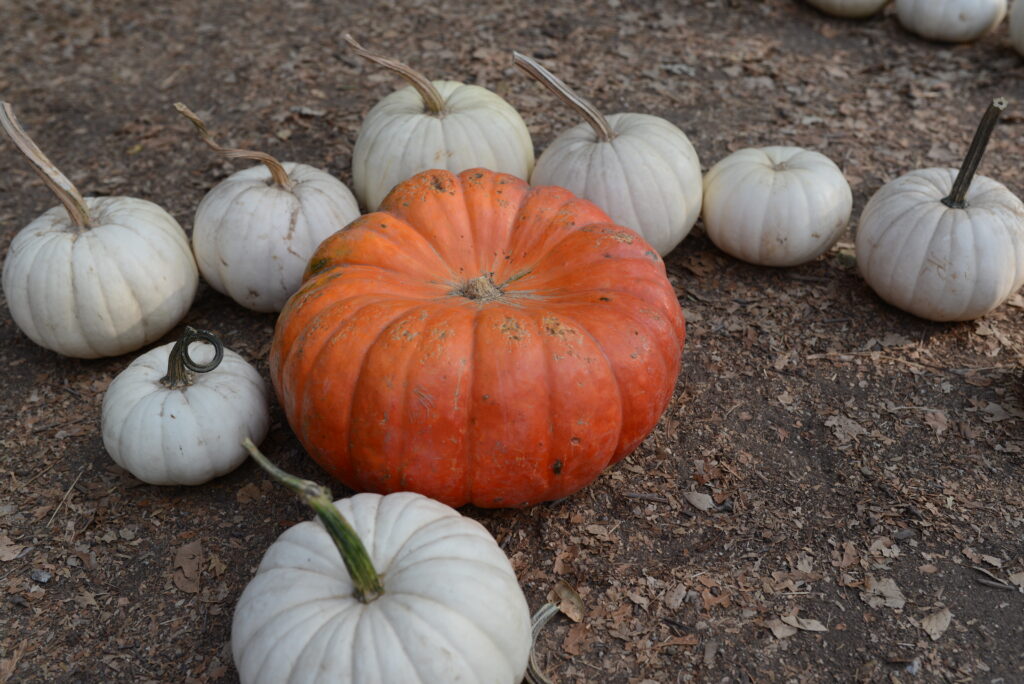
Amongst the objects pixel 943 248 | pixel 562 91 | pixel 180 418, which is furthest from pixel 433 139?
pixel 943 248

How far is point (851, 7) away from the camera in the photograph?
6.46 meters

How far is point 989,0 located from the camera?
20.1ft

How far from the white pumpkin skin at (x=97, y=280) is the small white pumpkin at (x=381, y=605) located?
A: 166 cm

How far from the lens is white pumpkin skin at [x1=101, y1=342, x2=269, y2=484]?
3.31m

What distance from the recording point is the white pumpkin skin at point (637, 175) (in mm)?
4180

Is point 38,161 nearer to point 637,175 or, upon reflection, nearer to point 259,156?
point 259,156

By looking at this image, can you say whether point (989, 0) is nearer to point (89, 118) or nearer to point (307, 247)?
point (307, 247)

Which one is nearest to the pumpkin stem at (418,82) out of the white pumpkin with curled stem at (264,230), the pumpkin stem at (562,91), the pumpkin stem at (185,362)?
the pumpkin stem at (562,91)

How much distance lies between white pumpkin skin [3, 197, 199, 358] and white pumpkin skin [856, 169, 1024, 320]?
10.3 ft

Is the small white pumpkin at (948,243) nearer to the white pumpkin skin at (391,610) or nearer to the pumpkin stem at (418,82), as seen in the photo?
the pumpkin stem at (418,82)

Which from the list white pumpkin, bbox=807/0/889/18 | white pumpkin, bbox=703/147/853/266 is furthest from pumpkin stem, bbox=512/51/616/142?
white pumpkin, bbox=807/0/889/18

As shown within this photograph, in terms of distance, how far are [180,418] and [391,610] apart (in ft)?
4.32

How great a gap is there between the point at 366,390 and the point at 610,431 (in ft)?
2.71

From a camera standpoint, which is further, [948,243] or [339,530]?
[948,243]
